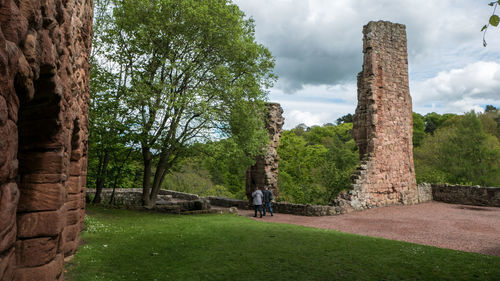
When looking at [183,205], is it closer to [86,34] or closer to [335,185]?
[335,185]

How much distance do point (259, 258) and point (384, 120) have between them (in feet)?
49.4

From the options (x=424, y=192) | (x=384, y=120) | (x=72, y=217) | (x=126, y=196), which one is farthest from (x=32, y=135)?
(x=424, y=192)

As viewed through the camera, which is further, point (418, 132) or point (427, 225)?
point (418, 132)

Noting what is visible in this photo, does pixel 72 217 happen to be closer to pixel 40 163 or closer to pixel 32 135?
pixel 40 163

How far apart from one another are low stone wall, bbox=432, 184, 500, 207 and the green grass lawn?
14381mm

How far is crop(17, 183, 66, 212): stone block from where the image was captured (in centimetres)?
362

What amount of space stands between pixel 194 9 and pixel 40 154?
41.4 feet

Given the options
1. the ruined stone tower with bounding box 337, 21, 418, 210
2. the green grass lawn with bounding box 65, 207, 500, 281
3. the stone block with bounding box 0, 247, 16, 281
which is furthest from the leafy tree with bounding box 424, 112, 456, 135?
the stone block with bounding box 0, 247, 16, 281

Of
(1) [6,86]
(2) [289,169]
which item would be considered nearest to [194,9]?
(1) [6,86]

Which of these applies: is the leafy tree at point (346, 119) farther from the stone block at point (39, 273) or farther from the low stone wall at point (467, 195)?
the stone block at point (39, 273)

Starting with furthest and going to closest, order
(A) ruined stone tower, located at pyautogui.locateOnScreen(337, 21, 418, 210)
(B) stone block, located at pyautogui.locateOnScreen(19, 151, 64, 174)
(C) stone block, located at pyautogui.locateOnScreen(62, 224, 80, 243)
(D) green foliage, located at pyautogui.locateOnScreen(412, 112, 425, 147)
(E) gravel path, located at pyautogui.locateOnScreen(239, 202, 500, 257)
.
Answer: (D) green foliage, located at pyautogui.locateOnScreen(412, 112, 425, 147), (A) ruined stone tower, located at pyautogui.locateOnScreen(337, 21, 418, 210), (E) gravel path, located at pyautogui.locateOnScreen(239, 202, 500, 257), (C) stone block, located at pyautogui.locateOnScreen(62, 224, 80, 243), (B) stone block, located at pyautogui.locateOnScreen(19, 151, 64, 174)

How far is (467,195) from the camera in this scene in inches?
773

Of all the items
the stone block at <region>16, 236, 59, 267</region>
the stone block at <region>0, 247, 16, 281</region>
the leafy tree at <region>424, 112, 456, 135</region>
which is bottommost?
the stone block at <region>16, 236, 59, 267</region>

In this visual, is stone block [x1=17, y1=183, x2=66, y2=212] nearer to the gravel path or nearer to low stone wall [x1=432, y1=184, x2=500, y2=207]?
the gravel path
